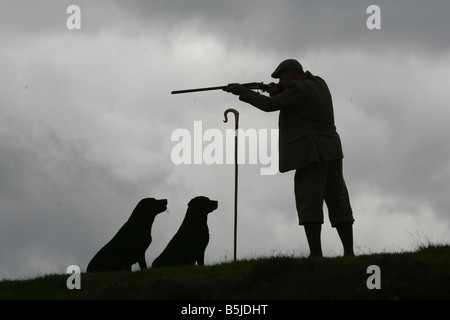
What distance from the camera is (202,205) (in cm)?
1513

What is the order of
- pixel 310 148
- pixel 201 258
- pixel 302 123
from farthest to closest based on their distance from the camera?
pixel 201 258, pixel 302 123, pixel 310 148

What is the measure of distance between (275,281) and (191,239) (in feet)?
12.2

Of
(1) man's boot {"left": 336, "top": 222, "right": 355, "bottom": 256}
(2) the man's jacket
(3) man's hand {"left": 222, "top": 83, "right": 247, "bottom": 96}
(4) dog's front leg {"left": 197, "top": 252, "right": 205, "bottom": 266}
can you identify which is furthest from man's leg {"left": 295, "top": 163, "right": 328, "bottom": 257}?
(4) dog's front leg {"left": 197, "top": 252, "right": 205, "bottom": 266}

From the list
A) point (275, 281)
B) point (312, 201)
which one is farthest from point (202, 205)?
point (275, 281)

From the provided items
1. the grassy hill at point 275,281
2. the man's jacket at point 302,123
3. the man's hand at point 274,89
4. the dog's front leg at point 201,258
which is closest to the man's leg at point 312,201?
the man's jacket at point 302,123

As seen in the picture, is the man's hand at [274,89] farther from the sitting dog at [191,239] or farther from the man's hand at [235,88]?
the sitting dog at [191,239]

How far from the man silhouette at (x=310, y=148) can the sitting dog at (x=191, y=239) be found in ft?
6.45

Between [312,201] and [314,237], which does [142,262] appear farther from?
[312,201]

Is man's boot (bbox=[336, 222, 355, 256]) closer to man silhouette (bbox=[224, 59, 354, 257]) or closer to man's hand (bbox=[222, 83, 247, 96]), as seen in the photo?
man silhouette (bbox=[224, 59, 354, 257])

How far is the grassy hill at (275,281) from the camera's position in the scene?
408 inches

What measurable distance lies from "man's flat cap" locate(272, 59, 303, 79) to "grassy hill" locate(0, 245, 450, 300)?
2.77 metres
